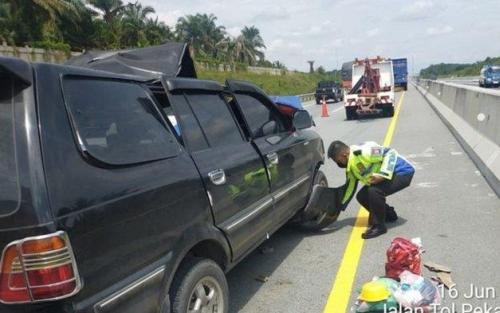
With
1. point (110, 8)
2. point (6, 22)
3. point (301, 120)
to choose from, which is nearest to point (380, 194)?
point (301, 120)

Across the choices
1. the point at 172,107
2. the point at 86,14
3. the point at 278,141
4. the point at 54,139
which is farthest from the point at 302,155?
the point at 86,14

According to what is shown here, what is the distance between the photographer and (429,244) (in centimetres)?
529

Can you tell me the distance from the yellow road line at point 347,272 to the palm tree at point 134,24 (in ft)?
170

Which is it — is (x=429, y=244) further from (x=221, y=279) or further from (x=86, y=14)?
(x=86, y=14)

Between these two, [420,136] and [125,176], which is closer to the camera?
[125,176]

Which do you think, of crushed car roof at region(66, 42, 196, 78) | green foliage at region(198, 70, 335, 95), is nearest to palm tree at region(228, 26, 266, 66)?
green foliage at region(198, 70, 335, 95)

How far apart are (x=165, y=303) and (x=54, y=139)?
1122mm

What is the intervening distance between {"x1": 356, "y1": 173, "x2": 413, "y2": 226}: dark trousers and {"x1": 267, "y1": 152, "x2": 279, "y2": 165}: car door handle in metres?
1.43

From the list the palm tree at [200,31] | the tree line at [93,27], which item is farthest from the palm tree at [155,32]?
the palm tree at [200,31]

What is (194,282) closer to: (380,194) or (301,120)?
(301,120)

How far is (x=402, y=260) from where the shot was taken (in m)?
4.18

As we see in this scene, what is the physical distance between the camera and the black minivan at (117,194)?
7.36ft

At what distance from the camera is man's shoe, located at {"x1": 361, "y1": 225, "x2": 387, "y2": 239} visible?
5.64 metres

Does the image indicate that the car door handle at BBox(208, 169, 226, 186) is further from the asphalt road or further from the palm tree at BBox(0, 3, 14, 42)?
the palm tree at BBox(0, 3, 14, 42)
